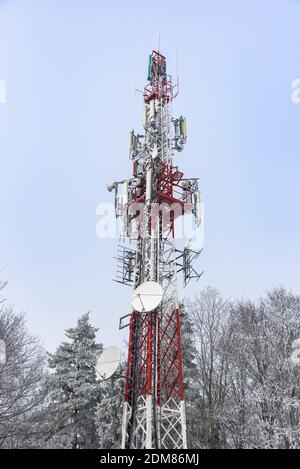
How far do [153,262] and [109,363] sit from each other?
3.77 m

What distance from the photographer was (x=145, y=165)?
1644 cm

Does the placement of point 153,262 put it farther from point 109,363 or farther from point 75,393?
point 75,393

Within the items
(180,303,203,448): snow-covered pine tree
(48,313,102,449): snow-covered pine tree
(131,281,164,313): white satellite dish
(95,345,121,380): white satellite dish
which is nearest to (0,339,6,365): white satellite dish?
(95,345,121,380): white satellite dish

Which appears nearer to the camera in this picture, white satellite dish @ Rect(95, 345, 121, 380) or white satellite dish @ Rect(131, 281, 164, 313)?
white satellite dish @ Rect(131, 281, 164, 313)

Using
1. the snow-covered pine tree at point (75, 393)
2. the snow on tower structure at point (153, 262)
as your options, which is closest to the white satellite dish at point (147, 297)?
the snow on tower structure at point (153, 262)

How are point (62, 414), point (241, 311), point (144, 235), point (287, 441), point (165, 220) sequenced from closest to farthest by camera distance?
1. point (287, 441)
2. point (144, 235)
3. point (165, 220)
4. point (62, 414)
5. point (241, 311)

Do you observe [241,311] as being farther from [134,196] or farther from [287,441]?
[134,196]

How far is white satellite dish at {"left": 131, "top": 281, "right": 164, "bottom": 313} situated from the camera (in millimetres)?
11922

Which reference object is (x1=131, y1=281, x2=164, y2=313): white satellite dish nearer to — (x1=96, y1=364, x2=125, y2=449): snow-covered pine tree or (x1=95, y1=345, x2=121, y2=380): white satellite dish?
(x1=95, y1=345, x2=121, y2=380): white satellite dish

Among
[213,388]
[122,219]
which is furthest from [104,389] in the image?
[122,219]

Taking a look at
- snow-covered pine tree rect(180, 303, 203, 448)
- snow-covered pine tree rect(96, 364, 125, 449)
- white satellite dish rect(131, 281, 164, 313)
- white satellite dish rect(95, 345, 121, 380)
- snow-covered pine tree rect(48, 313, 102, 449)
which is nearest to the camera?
white satellite dish rect(131, 281, 164, 313)

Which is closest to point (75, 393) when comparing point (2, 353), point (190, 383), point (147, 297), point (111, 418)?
point (111, 418)

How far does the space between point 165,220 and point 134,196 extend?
1.71 metres

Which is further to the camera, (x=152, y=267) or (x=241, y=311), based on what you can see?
(x=241, y=311)
